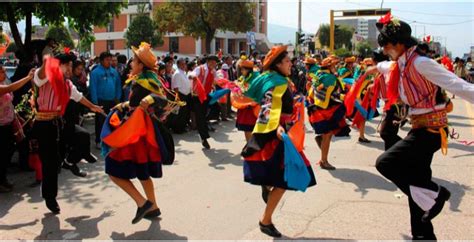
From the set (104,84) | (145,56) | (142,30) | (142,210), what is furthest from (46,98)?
(142,30)

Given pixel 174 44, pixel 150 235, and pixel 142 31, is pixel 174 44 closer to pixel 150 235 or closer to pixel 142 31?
pixel 142 31

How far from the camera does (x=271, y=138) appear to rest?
167 inches

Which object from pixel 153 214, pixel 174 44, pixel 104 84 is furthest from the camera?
pixel 174 44

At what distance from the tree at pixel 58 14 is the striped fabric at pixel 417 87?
24.5 ft

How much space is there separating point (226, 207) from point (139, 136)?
140 centimetres

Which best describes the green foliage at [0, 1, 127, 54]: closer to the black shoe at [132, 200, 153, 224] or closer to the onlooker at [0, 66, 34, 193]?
the onlooker at [0, 66, 34, 193]

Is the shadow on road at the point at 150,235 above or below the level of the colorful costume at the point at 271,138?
below

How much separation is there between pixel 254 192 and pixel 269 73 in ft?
6.21

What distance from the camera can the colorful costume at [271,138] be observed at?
4179 mm

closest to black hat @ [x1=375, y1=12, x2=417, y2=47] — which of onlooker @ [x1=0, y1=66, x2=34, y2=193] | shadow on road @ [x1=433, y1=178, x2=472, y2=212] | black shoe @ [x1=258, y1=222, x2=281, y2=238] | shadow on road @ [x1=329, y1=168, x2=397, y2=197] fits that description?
black shoe @ [x1=258, y1=222, x2=281, y2=238]

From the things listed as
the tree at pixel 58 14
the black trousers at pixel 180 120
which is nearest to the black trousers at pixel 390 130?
the black trousers at pixel 180 120

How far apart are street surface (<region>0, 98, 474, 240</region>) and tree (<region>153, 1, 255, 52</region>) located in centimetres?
3510

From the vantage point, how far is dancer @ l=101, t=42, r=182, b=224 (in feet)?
14.6

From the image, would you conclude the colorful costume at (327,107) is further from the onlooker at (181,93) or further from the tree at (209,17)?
the tree at (209,17)
